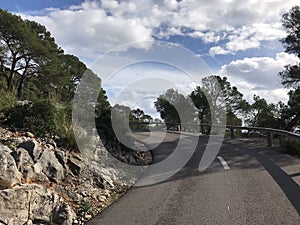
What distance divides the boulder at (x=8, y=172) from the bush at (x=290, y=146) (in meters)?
10.1

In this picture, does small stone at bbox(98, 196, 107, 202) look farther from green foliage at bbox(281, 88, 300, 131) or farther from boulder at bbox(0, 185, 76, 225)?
green foliage at bbox(281, 88, 300, 131)

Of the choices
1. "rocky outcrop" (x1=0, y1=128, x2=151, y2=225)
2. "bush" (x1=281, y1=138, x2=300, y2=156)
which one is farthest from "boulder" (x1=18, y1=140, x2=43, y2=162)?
"bush" (x1=281, y1=138, x2=300, y2=156)

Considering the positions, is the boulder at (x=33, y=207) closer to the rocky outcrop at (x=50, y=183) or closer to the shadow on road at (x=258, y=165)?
the rocky outcrop at (x=50, y=183)

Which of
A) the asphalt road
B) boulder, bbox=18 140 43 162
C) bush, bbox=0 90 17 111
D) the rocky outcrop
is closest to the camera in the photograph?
the rocky outcrop

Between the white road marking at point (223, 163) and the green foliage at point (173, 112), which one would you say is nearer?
the white road marking at point (223, 163)

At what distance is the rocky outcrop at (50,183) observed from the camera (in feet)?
15.7

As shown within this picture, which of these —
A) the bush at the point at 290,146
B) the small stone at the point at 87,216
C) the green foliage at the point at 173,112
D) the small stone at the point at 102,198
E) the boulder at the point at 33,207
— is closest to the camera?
the boulder at the point at 33,207

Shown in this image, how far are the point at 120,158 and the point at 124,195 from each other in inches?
136

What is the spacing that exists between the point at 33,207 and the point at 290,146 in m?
10.5

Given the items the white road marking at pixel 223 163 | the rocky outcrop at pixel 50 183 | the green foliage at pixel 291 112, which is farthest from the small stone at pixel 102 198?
the green foliage at pixel 291 112

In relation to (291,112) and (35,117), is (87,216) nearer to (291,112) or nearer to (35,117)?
(35,117)

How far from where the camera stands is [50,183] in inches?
241

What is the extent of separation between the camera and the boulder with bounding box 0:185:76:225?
4520mm

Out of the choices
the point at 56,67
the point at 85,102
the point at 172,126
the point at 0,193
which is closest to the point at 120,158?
the point at 85,102
